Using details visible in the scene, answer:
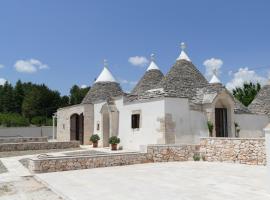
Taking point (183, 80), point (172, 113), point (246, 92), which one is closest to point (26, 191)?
point (172, 113)

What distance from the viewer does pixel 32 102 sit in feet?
200

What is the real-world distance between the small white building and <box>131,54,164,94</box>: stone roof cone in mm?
394

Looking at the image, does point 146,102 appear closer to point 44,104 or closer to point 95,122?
point 95,122

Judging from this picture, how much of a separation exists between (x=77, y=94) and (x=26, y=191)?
199 ft

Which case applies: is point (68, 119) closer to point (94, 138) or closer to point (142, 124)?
point (94, 138)

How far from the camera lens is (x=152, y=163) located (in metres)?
15.1

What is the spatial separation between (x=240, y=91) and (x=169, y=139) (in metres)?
36.1

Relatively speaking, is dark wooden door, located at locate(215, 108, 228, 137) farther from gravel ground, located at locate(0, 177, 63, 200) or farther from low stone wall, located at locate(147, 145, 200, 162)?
gravel ground, located at locate(0, 177, 63, 200)

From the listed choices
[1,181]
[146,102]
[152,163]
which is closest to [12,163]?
[1,181]

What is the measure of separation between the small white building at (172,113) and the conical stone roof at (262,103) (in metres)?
0.54

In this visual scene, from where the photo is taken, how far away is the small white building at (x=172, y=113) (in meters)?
19.0

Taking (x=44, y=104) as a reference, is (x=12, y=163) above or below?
below

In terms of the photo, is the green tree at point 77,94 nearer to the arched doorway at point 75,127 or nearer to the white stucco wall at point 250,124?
the arched doorway at point 75,127

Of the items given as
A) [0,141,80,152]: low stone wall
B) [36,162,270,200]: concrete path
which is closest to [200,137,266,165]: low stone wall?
[36,162,270,200]: concrete path
